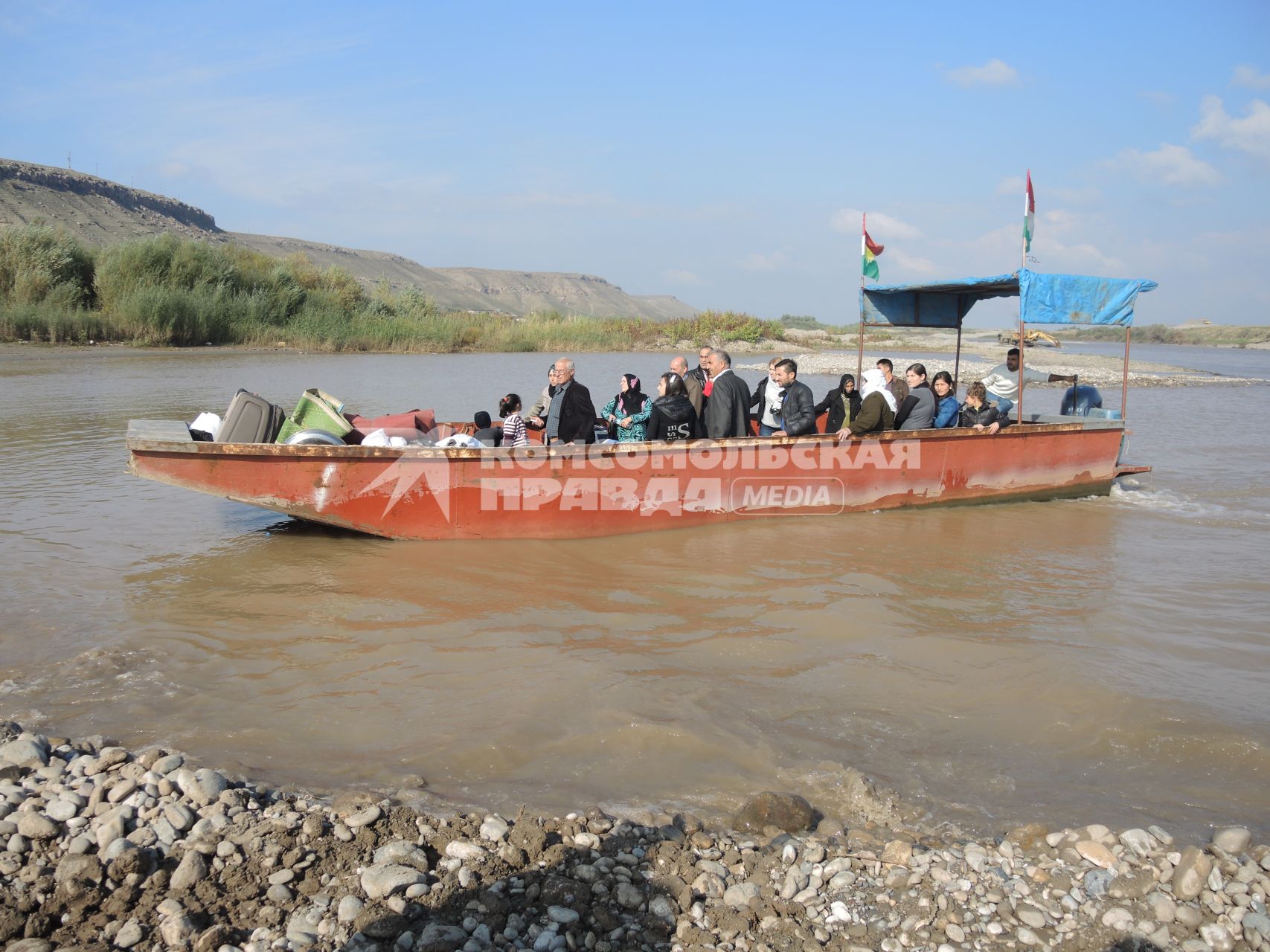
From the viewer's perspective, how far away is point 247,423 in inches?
280

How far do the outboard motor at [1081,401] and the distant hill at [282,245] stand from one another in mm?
36632

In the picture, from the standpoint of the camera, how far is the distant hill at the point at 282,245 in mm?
54188

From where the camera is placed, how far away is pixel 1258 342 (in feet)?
226

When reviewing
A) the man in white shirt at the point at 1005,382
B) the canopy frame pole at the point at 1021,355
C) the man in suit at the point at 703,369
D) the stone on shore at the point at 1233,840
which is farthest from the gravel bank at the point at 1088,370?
the stone on shore at the point at 1233,840

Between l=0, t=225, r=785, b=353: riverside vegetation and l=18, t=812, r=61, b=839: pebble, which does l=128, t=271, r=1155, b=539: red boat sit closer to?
l=18, t=812, r=61, b=839: pebble

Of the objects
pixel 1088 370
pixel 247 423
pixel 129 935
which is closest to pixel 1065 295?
pixel 247 423

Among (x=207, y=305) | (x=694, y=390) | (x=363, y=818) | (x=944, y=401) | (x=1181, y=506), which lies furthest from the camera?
(x=207, y=305)

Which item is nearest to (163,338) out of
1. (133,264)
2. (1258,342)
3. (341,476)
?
(133,264)

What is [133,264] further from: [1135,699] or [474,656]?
[1135,699]

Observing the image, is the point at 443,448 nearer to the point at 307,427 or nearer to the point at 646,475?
the point at 307,427

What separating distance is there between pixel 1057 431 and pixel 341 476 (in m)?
8.05

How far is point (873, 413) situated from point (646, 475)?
2.48 metres

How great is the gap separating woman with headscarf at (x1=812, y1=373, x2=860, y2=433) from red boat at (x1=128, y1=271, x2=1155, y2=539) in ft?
0.86

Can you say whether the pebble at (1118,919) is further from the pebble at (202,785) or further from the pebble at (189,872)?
the pebble at (202,785)
